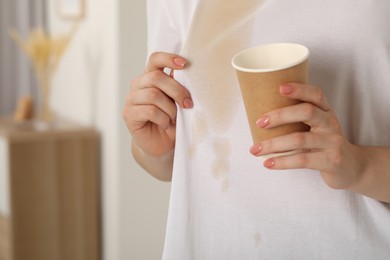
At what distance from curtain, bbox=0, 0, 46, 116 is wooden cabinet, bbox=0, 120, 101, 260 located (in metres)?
1.67

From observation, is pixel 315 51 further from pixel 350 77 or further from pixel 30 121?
pixel 30 121

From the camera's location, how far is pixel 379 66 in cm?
95

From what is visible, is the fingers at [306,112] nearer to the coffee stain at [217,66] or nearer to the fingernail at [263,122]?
the fingernail at [263,122]

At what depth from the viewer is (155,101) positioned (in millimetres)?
1090

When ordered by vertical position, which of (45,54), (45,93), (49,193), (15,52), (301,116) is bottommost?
(49,193)

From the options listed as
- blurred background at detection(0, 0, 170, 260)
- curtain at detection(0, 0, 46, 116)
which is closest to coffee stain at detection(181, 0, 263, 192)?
blurred background at detection(0, 0, 170, 260)

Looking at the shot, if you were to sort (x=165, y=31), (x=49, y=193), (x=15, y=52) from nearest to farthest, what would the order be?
(x=165, y=31) < (x=49, y=193) < (x=15, y=52)

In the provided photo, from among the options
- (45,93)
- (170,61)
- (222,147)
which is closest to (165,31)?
(170,61)

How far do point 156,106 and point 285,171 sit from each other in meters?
0.25

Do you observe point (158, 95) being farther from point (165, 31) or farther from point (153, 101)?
point (165, 31)

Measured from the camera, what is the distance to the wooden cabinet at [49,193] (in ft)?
9.91

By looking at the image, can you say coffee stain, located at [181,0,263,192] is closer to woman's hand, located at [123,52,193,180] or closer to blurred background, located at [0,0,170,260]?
woman's hand, located at [123,52,193,180]

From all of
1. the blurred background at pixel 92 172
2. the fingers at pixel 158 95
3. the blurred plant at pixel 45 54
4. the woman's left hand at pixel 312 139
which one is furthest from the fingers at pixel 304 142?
the blurred plant at pixel 45 54

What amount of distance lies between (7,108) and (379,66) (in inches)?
167
